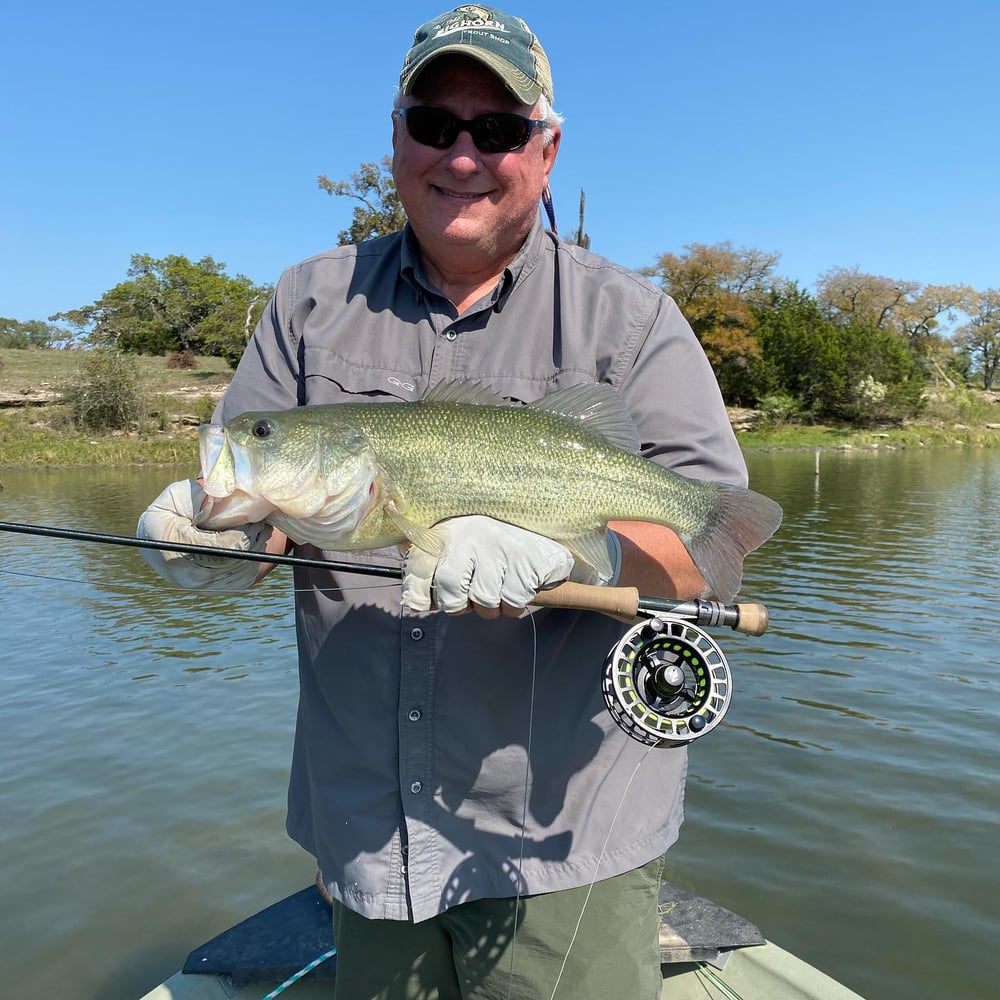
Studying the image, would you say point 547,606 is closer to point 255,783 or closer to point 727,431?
point 727,431

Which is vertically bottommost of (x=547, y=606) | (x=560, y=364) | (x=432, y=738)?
(x=432, y=738)

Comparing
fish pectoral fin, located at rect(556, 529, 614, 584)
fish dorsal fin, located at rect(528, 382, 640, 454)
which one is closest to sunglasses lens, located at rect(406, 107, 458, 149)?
fish dorsal fin, located at rect(528, 382, 640, 454)

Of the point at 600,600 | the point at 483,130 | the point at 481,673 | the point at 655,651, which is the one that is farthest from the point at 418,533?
the point at 483,130

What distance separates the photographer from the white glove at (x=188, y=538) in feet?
8.11

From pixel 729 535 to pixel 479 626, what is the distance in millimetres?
798

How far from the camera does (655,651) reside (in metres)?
2.54

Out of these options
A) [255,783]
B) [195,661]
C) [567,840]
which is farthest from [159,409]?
[567,840]

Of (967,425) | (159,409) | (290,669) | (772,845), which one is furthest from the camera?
(967,425)

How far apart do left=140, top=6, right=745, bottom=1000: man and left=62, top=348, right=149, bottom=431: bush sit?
148ft

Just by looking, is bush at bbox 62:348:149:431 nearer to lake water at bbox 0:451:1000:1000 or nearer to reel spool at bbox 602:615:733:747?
lake water at bbox 0:451:1000:1000

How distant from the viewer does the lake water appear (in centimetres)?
564

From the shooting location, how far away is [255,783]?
769 cm

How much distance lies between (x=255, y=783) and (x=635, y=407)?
638 centimetres

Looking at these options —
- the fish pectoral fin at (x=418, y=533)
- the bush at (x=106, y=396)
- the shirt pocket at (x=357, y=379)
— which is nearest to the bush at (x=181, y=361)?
the bush at (x=106, y=396)
